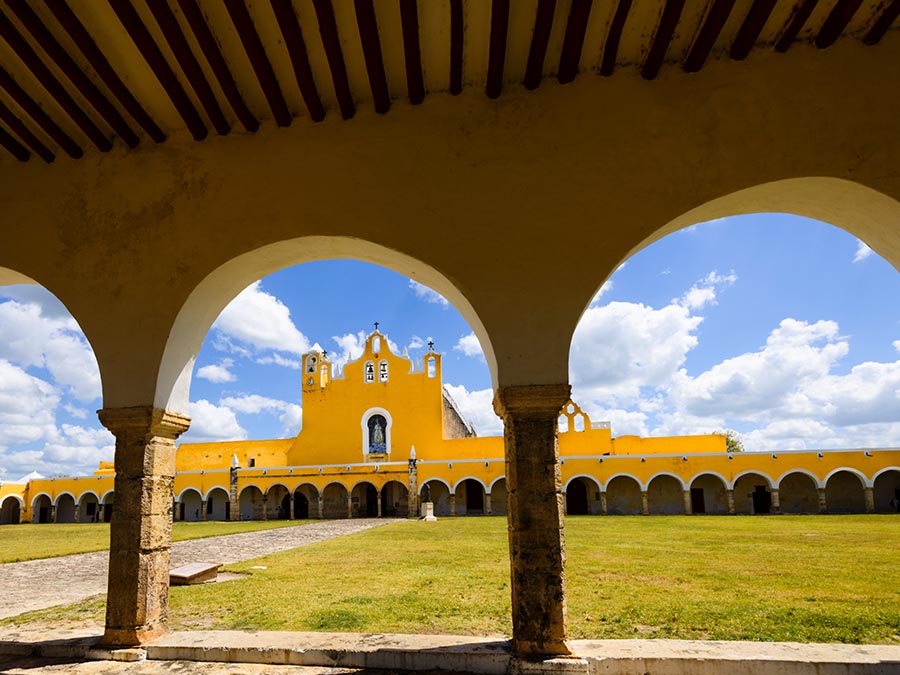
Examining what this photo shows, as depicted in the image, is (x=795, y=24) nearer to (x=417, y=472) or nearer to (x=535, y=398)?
(x=535, y=398)

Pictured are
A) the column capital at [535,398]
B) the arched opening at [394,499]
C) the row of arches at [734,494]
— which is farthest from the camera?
the arched opening at [394,499]

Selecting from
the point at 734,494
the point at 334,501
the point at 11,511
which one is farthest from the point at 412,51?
the point at 11,511

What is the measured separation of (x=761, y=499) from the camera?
26375mm

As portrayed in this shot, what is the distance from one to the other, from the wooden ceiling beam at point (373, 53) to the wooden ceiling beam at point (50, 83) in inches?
71.0

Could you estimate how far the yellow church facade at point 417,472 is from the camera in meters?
25.4

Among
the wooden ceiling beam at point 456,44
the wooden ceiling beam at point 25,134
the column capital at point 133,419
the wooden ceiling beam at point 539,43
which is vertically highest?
the wooden ceiling beam at point 456,44

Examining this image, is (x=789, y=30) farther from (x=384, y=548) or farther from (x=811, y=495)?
(x=811, y=495)

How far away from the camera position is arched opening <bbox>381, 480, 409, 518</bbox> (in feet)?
92.2

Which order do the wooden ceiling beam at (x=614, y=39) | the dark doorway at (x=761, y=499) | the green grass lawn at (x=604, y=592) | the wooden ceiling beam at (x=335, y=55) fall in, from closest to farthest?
the wooden ceiling beam at (x=335, y=55), the wooden ceiling beam at (x=614, y=39), the green grass lawn at (x=604, y=592), the dark doorway at (x=761, y=499)

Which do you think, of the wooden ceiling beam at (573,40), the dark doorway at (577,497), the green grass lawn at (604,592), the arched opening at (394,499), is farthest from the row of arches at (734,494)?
the wooden ceiling beam at (573,40)

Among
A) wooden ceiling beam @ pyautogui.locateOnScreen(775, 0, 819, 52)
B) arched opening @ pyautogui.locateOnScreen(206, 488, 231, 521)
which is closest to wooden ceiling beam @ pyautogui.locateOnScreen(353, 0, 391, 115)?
wooden ceiling beam @ pyautogui.locateOnScreen(775, 0, 819, 52)

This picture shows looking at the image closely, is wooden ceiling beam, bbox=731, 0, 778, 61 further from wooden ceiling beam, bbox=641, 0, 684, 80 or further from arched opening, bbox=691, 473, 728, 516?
arched opening, bbox=691, 473, 728, 516

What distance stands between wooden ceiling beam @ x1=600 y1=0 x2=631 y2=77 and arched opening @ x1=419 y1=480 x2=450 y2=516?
2497 cm

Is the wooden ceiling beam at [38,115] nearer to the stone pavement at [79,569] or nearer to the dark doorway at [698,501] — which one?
the stone pavement at [79,569]
